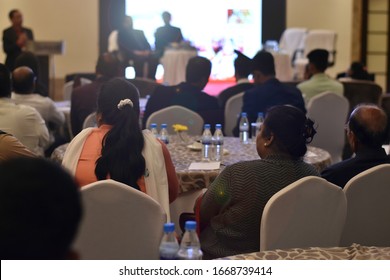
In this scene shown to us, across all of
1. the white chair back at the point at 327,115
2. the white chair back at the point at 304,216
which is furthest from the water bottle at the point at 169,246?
the white chair back at the point at 327,115

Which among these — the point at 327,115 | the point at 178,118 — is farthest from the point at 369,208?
the point at 327,115

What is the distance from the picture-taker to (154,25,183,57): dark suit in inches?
504

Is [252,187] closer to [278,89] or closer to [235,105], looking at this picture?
[278,89]

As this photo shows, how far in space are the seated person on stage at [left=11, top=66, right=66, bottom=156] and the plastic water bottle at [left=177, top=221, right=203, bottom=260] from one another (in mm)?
3507

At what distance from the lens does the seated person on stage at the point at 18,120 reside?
471cm

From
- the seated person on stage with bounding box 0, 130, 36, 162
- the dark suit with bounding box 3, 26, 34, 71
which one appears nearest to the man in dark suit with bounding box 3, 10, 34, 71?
the dark suit with bounding box 3, 26, 34, 71

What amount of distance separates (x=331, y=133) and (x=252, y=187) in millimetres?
3611

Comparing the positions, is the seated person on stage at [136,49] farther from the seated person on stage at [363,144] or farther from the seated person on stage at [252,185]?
the seated person on stage at [252,185]

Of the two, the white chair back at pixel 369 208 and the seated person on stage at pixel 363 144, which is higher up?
the seated person on stage at pixel 363 144

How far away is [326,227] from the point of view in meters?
2.96

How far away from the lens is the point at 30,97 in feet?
19.4

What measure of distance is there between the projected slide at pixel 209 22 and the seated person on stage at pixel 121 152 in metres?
10.8

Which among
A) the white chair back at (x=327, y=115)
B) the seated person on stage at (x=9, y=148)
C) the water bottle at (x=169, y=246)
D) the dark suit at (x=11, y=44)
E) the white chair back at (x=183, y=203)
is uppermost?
the dark suit at (x=11, y=44)

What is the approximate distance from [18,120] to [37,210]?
3.63 meters
